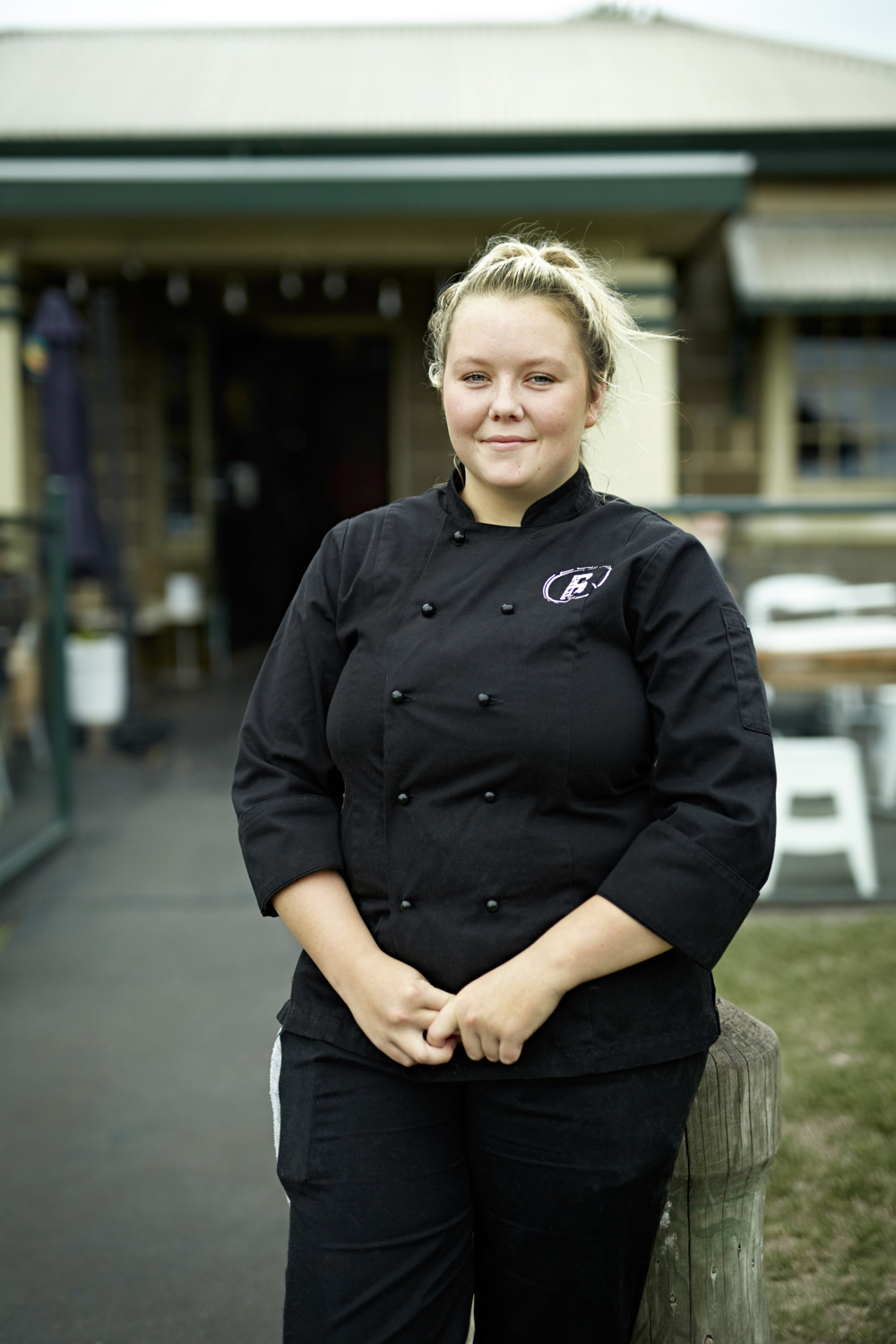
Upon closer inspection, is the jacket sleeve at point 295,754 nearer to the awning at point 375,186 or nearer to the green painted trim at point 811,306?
the awning at point 375,186

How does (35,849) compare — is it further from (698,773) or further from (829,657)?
(698,773)

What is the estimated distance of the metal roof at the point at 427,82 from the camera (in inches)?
339

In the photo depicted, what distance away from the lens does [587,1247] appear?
138 cm

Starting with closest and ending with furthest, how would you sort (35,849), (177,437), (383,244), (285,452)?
(35,849)
(383,244)
(177,437)
(285,452)

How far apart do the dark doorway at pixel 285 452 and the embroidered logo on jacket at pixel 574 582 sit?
27.7 feet

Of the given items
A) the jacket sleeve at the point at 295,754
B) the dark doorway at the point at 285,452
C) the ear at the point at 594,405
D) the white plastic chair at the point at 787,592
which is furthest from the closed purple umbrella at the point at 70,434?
the ear at the point at 594,405

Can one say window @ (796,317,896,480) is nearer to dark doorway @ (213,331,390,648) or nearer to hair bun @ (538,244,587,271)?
dark doorway @ (213,331,390,648)

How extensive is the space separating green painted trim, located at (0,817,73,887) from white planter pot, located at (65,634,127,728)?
1.86 m

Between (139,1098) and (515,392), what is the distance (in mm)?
2302

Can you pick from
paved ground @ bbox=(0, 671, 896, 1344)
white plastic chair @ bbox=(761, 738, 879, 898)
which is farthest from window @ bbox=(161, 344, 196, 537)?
white plastic chair @ bbox=(761, 738, 879, 898)

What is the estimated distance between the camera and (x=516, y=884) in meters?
1.37

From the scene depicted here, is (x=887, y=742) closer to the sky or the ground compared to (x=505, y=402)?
closer to the ground

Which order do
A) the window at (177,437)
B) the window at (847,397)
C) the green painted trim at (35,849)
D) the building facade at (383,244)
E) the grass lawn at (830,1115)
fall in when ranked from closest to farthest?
the grass lawn at (830,1115) → the green painted trim at (35,849) → the building facade at (383,244) → the window at (847,397) → the window at (177,437)

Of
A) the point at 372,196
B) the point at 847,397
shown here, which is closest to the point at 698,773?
the point at 372,196
